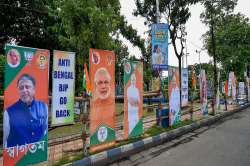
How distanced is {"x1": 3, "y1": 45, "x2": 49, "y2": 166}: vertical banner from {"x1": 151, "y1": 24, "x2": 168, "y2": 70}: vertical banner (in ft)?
21.5

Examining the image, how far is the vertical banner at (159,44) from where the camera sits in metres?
11.3

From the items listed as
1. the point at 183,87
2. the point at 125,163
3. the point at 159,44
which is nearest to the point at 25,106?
the point at 125,163

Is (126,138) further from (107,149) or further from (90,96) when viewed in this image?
(90,96)

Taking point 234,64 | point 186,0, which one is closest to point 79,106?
point 186,0

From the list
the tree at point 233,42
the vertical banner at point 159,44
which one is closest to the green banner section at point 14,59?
the vertical banner at point 159,44

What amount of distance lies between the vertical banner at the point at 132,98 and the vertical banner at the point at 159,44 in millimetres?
3267

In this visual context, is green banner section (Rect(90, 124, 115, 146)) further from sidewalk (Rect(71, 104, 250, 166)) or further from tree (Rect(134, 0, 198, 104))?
tree (Rect(134, 0, 198, 104))

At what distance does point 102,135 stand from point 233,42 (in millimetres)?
26945

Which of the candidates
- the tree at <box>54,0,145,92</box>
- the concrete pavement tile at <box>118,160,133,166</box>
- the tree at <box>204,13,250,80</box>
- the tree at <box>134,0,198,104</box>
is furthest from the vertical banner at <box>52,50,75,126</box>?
the tree at <box>204,13,250,80</box>

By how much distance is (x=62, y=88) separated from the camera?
560 centimetres

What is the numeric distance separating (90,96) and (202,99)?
27.4ft

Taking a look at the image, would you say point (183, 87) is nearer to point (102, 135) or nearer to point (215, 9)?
point (102, 135)

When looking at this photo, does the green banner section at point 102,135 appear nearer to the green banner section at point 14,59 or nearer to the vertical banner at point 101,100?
the vertical banner at point 101,100

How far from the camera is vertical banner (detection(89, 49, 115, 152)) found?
20.7 feet
